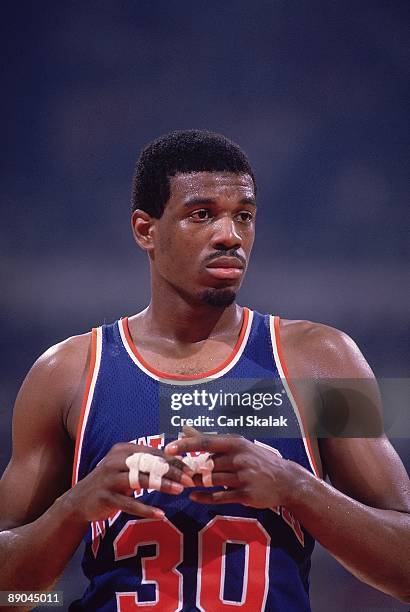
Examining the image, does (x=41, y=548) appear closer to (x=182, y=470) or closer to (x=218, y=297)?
(x=182, y=470)

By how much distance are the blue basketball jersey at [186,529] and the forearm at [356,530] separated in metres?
0.11

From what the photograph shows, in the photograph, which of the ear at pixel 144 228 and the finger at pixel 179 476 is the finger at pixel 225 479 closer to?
the finger at pixel 179 476

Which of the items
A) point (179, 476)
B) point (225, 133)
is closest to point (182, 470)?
point (179, 476)

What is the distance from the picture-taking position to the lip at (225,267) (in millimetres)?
1264

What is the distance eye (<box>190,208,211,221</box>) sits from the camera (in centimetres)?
129

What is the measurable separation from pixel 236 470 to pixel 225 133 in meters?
1.03

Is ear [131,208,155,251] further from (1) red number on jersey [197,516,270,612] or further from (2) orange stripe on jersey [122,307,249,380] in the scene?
(1) red number on jersey [197,516,270,612]

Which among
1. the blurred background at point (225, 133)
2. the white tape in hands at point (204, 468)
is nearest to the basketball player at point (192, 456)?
the white tape in hands at point (204, 468)

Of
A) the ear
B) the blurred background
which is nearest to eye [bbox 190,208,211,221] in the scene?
the ear

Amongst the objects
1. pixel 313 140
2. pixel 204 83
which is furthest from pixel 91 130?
pixel 313 140

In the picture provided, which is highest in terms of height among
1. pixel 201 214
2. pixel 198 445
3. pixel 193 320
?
pixel 201 214

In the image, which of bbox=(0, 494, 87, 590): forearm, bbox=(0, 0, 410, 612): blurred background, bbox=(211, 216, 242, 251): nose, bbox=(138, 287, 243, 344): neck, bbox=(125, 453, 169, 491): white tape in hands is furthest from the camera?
bbox=(0, 0, 410, 612): blurred background

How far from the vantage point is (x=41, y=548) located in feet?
3.89

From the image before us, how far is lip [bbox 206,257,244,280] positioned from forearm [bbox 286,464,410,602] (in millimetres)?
323
